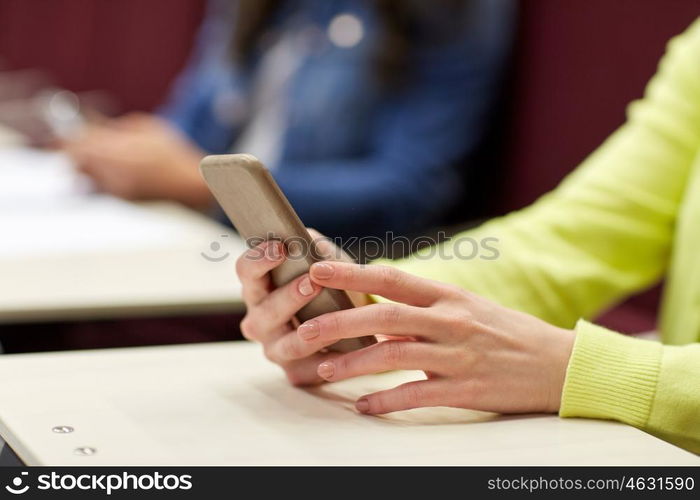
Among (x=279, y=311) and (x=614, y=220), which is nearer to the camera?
(x=279, y=311)

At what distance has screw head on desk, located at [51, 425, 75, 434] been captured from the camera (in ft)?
1.79

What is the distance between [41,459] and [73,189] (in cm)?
106

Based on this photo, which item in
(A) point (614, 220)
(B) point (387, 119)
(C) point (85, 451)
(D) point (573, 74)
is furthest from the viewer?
(B) point (387, 119)

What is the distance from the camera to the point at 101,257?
1119mm

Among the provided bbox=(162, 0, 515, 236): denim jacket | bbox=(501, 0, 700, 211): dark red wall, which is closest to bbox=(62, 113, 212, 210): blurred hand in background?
bbox=(162, 0, 515, 236): denim jacket

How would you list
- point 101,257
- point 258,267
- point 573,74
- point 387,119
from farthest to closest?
point 387,119, point 573,74, point 101,257, point 258,267

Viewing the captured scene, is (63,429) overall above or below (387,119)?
below

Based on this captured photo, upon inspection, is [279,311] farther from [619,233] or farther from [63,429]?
[619,233]

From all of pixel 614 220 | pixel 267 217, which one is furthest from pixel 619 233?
pixel 267 217

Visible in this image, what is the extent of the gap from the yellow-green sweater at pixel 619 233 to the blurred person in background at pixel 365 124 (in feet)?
2.04

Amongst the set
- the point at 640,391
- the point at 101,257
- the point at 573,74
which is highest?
the point at 573,74

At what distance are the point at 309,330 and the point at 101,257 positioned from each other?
1.90ft

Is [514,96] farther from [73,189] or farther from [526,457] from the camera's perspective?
[526,457]

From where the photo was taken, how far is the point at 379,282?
593 mm
